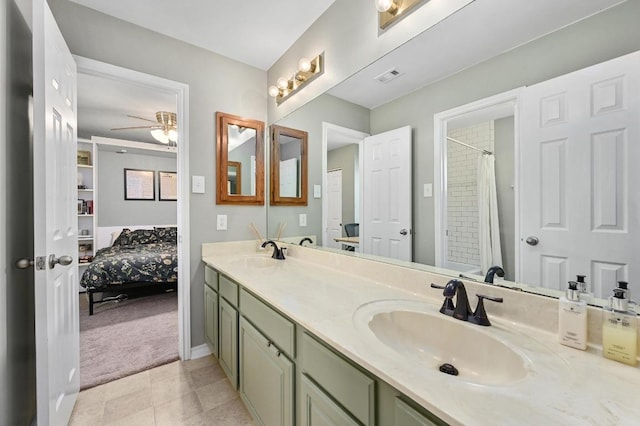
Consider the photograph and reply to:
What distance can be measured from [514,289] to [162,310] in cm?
357

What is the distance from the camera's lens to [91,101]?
3.29 metres

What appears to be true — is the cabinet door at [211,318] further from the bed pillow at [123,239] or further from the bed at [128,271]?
the bed pillow at [123,239]

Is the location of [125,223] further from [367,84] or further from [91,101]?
[367,84]

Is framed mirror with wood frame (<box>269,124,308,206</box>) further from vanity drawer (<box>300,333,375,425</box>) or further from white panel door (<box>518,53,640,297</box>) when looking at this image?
white panel door (<box>518,53,640,297</box>)

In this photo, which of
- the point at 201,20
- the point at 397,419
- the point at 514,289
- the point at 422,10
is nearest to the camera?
the point at 397,419

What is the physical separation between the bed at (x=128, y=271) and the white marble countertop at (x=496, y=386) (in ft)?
9.52

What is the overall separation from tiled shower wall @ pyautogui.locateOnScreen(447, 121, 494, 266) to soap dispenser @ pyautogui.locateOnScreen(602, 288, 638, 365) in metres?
0.39

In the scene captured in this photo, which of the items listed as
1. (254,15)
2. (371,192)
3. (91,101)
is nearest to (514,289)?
(371,192)

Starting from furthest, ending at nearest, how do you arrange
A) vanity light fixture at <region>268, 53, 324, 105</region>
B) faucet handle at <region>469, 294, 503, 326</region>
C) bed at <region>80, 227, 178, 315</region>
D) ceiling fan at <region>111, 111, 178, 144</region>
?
1. ceiling fan at <region>111, 111, 178, 144</region>
2. bed at <region>80, 227, 178, 315</region>
3. vanity light fixture at <region>268, 53, 324, 105</region>
4. faucet handle at <region>469, 294, 503, 326</region>

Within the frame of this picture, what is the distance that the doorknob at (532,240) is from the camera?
2.96 feet

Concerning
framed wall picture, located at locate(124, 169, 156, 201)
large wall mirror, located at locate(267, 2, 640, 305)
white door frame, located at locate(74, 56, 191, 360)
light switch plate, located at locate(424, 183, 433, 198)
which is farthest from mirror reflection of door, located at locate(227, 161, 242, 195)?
framed wall picture, located at locate(124, 169, 156, 201)

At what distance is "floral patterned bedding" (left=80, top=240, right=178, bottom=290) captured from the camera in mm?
3146

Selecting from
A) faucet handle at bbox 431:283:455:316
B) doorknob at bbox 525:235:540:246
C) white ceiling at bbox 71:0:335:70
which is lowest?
faucet handle at bbox 431:283:455:316

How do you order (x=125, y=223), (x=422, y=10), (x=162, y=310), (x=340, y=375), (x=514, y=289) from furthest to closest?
(x=125, y=223), (x=162, y=310), (x=422, y=10), (x=514, y=289), (x=340, y=375)
